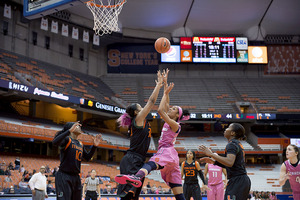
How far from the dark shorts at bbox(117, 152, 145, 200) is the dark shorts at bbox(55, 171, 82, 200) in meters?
0.96

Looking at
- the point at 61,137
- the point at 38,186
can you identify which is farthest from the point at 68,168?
the point at 38,186

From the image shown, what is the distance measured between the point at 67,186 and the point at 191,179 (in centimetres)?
429

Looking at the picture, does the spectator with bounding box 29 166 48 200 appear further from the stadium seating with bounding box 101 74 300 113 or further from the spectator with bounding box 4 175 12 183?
the stadium seating with bounding box 101 74 300 113

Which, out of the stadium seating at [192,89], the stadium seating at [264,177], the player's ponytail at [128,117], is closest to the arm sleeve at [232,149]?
the player's ponytail at [128,117]

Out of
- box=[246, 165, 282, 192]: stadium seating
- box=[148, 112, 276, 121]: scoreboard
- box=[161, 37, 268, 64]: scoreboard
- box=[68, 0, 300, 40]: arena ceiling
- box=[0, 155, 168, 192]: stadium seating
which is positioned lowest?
box=[246, 165, 282, 192]: stadium seating

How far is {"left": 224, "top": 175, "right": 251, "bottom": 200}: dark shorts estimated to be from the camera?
562 centimetres

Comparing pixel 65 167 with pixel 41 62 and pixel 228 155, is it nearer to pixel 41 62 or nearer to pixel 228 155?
pixel 228 155

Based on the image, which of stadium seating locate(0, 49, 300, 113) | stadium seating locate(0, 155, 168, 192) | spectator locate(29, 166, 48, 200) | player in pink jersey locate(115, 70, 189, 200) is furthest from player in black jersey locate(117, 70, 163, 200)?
stadium seating locate(0, 49, 300, 113)

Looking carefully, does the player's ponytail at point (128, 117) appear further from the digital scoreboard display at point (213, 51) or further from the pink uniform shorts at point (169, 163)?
the digital scoreboard display at point (213, 51)

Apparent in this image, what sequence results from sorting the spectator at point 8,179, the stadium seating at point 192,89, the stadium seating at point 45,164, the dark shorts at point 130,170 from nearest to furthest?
the dark shorts at point 130,170, the spectator at point 8,179, the stadium seating at point 45,164, the stadium seating at point 192,89

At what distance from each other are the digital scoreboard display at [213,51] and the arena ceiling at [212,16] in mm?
1743

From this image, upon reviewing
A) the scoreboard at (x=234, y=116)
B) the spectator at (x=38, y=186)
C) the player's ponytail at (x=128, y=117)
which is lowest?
the spectator at (x=38, y=186)

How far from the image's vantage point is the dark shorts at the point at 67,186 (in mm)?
5938

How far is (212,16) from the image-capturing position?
3397 centimetres
